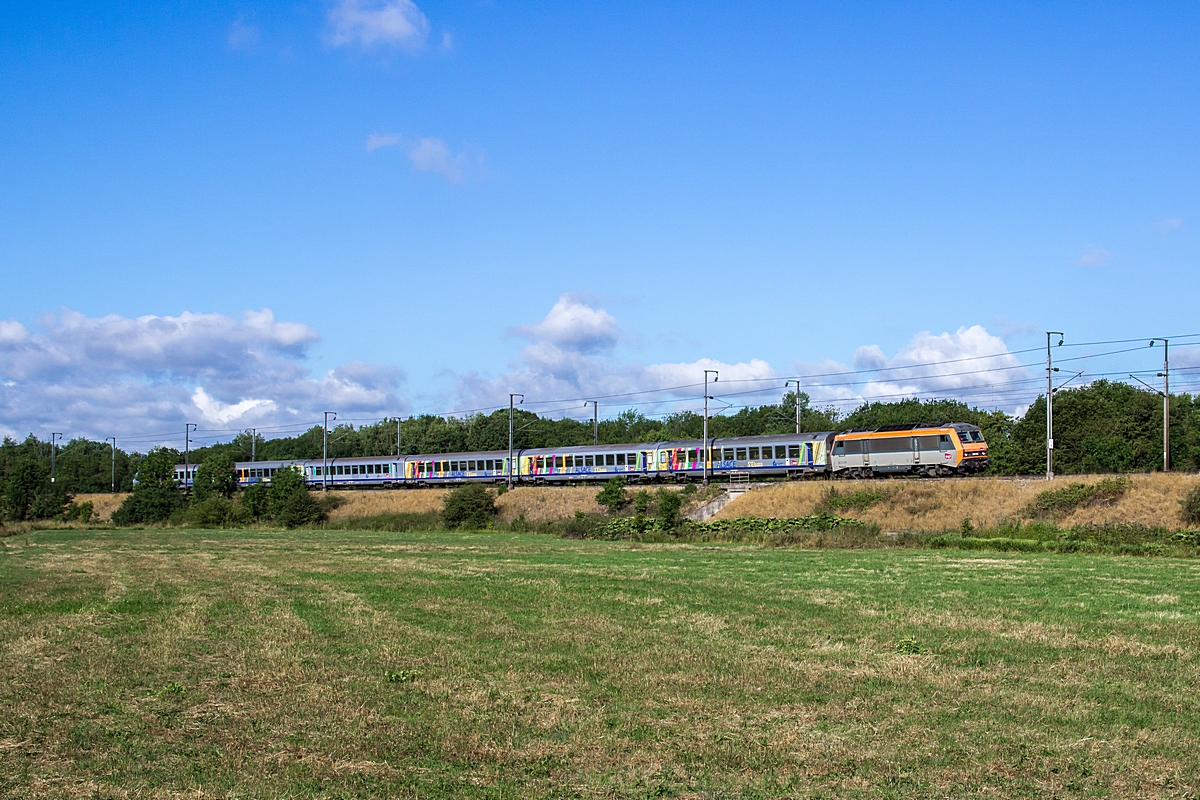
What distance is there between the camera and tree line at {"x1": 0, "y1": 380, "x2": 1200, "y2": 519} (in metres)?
84.4

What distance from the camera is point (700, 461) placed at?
7044 centimetres

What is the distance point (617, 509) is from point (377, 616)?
159 feet

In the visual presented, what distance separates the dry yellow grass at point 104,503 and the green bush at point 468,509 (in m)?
50.0

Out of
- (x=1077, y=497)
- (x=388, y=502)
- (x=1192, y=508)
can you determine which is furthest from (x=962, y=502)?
(x=388, y=502)

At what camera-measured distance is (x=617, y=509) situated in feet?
216

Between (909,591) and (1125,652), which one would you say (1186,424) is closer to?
(909,591)

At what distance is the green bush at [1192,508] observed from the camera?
143 feet

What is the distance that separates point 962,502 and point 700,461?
858 inches

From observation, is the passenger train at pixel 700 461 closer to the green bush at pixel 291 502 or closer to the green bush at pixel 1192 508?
the green bush at pixel 291 502

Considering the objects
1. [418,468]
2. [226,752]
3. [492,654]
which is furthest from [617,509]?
[226,752]

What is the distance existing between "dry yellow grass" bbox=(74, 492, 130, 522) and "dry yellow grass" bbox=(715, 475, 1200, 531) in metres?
73.0

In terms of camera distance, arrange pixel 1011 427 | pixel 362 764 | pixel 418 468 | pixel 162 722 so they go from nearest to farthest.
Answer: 1. pixel 362 764
2. pixel 162 722
3. pixel 418 468
4. pixel 1011 427

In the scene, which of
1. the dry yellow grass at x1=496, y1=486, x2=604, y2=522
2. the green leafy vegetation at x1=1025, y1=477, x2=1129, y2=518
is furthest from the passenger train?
the green leafy vegetation at x1=1025, y1=477, x2=1129, y2=518

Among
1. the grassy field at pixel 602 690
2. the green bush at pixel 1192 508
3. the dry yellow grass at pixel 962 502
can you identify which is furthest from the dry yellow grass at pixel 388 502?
the grassy field at pixel 602 690
